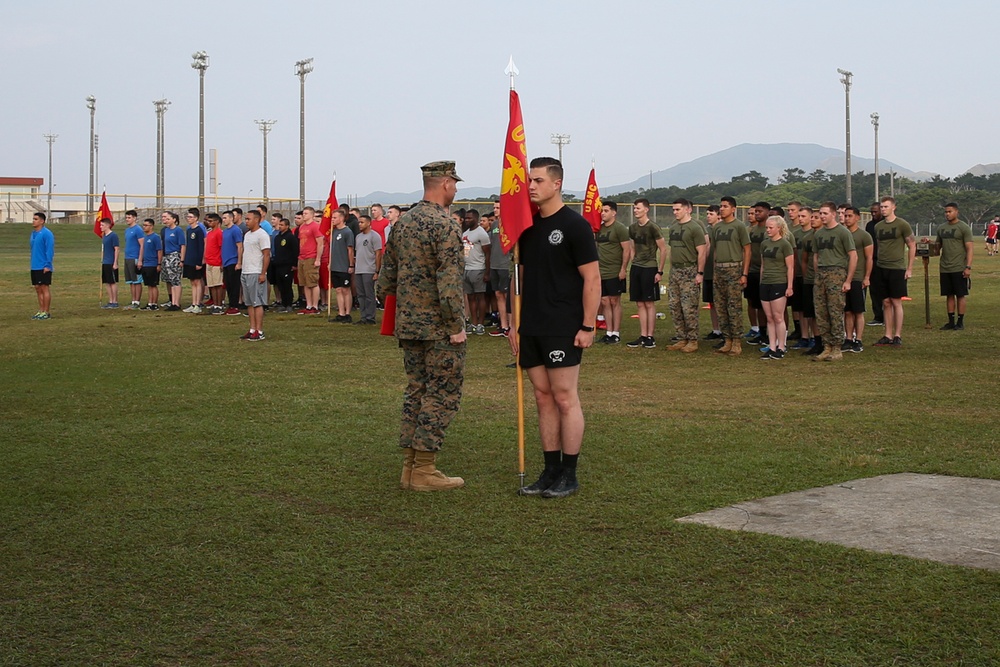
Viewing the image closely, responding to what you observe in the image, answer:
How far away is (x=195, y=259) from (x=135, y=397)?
11.4 meters

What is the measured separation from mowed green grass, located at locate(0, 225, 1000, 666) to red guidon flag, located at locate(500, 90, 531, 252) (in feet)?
5.42

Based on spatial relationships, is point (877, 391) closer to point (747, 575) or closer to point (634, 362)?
point (634, 362)

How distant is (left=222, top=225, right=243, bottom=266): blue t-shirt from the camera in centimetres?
2117

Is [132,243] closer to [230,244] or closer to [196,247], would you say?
[196,247]

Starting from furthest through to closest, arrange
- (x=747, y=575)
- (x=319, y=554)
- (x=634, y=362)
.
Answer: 1. (x=634, y=362)
2. (x=319, y=554)
3. (x=747, y=575)

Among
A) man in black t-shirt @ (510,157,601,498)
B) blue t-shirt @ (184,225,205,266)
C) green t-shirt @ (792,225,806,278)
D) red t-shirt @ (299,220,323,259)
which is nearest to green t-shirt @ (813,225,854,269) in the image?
green t-shirt @ (792,225,806,278)

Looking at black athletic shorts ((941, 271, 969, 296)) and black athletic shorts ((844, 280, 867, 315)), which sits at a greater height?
black athletic shorts ((941, 271, 969, 296))

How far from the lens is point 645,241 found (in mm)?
16078

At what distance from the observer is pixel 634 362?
14.0 meters

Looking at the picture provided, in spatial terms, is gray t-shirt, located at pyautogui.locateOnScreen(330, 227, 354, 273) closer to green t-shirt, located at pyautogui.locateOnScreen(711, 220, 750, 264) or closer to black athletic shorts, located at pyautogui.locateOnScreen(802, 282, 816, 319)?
green t-shirt, located at pyautogui.locateOnScreen(711, 220, 750, 264)

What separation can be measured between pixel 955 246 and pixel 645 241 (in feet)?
16.5

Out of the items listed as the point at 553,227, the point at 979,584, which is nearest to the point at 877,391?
the point at 553,227

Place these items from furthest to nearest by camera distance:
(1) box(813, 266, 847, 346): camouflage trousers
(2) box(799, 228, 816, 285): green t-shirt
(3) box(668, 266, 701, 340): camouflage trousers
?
(3) box(668, 266, 701, 340): camouflage trousers, (2) box(799, 228, 816, 285): green t-shirt, (1) box(813, 266, 847, 346): camouflage trousers

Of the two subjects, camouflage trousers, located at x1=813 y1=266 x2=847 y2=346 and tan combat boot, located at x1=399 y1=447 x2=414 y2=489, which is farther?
camouflage trousers, located at x1=813 y1=266 x2=847 y2=346
